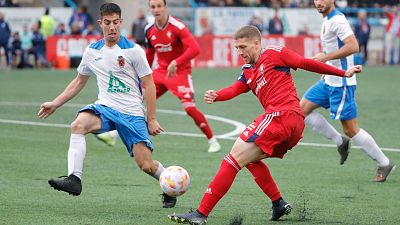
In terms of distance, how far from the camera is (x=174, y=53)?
607 inches

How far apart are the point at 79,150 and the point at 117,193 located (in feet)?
4.65

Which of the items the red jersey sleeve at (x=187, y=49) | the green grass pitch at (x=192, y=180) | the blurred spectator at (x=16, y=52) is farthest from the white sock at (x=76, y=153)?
the blurred spectator at (x=16, y=52)

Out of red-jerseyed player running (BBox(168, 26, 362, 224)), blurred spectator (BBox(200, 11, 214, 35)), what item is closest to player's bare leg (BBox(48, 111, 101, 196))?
red-jerseyed player running (BBox(168, 26, 362, 224))

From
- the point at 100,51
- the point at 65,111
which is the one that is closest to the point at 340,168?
the point at 100,51

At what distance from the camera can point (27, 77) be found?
31078mm

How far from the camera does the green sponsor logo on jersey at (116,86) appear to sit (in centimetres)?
1000

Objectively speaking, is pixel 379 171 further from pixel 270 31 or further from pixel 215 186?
pixel 270 31

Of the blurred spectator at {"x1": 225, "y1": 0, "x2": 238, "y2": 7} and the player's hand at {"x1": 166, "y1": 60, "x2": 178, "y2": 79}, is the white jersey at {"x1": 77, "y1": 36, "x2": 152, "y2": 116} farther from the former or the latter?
the blurred spectator at {"x1": 225, "y1": 0, "x2": 238, "y2": 7}

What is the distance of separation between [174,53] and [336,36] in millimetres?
3515

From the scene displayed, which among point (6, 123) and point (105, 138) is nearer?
point (105, 138)

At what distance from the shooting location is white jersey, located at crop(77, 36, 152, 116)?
392 inches

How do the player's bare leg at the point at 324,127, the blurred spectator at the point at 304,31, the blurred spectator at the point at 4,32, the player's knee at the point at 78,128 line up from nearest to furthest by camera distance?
the player's knee at the point at 78,128, the player's bare leg at the point at 324,127, the blurred spectator at the point at 4,32, the blurred spectator at the point at 304,31

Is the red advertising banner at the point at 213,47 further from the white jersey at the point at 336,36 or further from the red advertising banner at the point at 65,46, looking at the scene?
the white jersey at the point at 336,36

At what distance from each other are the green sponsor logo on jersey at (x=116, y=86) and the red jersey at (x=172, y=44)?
185 inches
